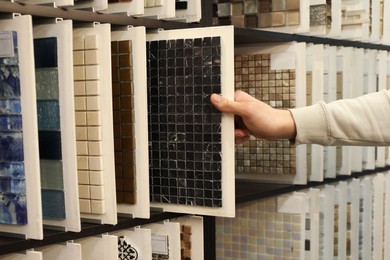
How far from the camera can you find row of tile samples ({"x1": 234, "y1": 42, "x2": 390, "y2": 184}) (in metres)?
1.72

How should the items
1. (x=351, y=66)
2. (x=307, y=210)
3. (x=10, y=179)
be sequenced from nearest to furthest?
1. (x=10, y=179)
2. (x=307, y=210)
3. (x=351, y=66)

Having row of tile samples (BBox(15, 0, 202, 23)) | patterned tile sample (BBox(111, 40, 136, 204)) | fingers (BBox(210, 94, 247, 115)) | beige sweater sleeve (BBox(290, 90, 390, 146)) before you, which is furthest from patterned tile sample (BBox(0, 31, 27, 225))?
beige sweater sleeve (BBox(290, 90, 390, 146))

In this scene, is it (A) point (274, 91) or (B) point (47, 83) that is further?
(A) point (274, 91)

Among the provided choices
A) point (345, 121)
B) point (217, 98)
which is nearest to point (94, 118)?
point (217, 98)

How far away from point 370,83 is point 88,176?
→ 1.19 m

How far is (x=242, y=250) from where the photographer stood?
1.84 meters

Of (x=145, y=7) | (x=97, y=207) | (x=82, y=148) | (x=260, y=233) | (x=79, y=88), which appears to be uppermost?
(x=145, y=7)

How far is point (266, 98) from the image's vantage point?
1.77 metres

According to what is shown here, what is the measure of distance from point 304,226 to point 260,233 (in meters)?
0.13

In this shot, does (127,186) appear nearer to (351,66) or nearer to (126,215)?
(126,215)

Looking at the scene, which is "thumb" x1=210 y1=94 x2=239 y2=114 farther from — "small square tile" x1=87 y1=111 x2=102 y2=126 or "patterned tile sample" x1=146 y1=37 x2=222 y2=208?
"small square tile" x1=87 y1=111 x2=102 y2=126

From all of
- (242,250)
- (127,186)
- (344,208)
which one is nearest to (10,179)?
(127,186)

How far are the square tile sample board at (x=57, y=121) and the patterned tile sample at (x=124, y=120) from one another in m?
0.15

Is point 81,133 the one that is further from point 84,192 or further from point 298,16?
point 298,16
